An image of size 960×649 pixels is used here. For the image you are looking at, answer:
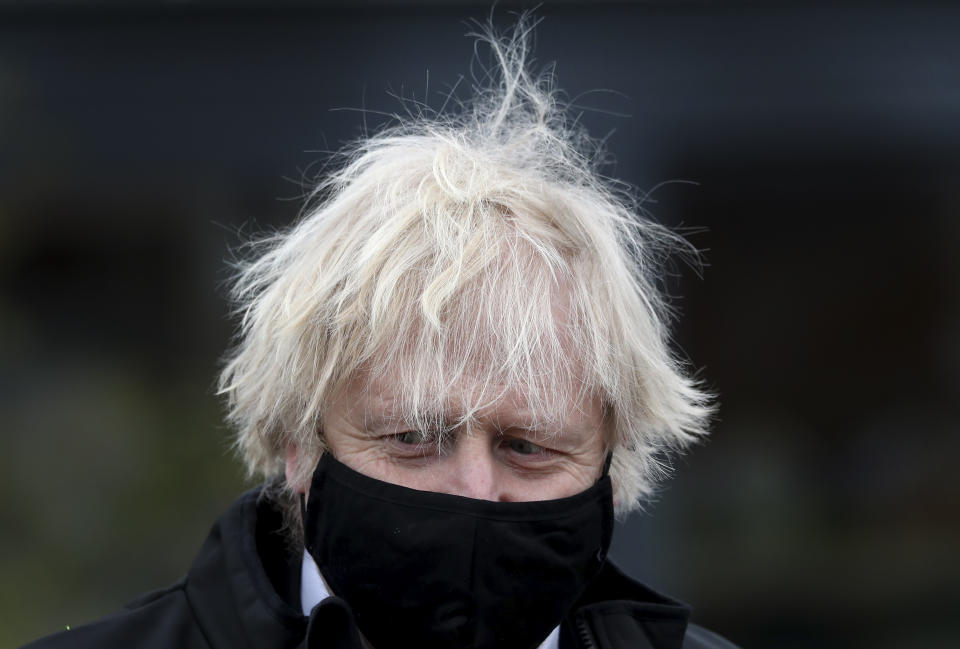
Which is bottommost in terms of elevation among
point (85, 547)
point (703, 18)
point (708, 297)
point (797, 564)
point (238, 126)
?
point (85, 547)

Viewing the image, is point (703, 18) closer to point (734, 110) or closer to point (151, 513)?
point (734, 110)

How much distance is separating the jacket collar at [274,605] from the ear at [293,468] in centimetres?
7

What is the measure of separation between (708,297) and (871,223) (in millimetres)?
845

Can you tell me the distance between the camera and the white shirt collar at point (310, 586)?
1766 mm

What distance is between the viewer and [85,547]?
4645 millimetres

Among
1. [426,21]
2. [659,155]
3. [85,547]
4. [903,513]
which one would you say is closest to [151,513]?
[85,547]

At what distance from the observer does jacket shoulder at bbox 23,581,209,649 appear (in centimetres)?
162

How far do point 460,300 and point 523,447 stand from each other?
0.27 m

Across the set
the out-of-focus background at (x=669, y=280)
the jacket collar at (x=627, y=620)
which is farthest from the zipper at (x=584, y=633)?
the out-of-focus background at (x=669, y=280)

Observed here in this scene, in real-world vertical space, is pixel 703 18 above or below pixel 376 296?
above

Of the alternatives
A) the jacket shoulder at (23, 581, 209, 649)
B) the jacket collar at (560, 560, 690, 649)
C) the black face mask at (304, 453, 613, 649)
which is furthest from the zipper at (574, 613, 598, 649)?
the jacket shoulder at (23, 581, 209, 649)

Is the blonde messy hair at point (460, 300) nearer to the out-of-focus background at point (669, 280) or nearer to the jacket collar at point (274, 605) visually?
the jacket collar at point (274, 605)

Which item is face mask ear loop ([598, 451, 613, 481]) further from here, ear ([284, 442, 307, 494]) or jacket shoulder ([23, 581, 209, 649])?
jacket shoulder ([23, 581, 209, 649])

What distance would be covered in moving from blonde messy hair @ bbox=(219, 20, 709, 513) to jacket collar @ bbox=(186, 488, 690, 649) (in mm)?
157
